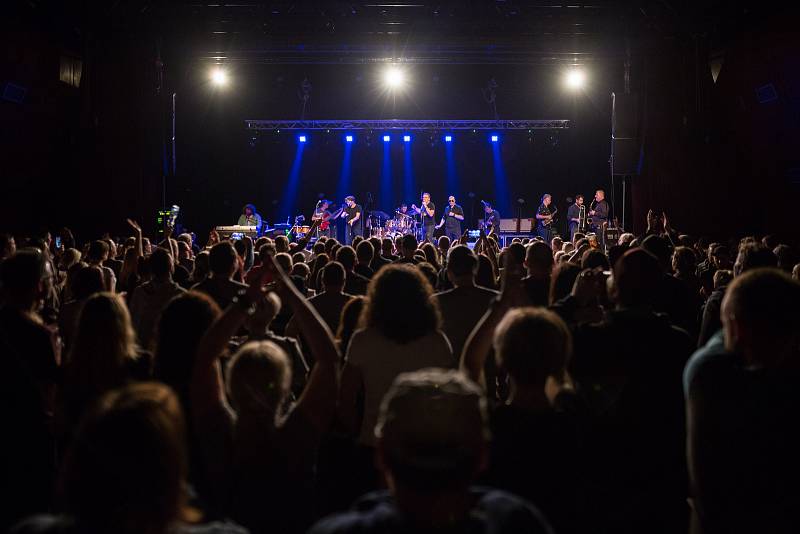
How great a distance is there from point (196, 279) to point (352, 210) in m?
11.9

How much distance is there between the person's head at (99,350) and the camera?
268 cm

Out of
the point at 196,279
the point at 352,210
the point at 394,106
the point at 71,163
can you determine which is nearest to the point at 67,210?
the point at 71,163

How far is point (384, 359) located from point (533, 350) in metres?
0.94

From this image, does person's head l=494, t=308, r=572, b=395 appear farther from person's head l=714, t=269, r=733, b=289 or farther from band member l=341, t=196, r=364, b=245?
band member l=341, t=196, r=364, b=245

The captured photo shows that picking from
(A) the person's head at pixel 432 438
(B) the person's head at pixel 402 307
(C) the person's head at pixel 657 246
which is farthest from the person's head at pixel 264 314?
(C) the person's head at pixel 657 246

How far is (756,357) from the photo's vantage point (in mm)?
2391

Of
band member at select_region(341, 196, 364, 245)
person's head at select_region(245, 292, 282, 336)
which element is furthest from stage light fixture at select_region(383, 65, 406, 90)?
person's head at select_region(245, 292, 282, 336)

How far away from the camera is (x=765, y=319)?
237 centimetres

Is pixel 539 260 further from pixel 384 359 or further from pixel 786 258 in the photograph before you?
pixel 786 258

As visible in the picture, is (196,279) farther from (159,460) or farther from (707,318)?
(159,460)

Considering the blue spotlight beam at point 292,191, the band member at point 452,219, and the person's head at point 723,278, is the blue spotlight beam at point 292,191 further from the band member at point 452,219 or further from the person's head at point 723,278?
the person's head at point 723,278

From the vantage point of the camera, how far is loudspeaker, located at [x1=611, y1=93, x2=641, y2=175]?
49.3 ft

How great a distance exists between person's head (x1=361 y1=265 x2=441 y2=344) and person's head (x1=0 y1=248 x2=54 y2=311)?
1.52 meters

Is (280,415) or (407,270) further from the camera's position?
(407,270)
